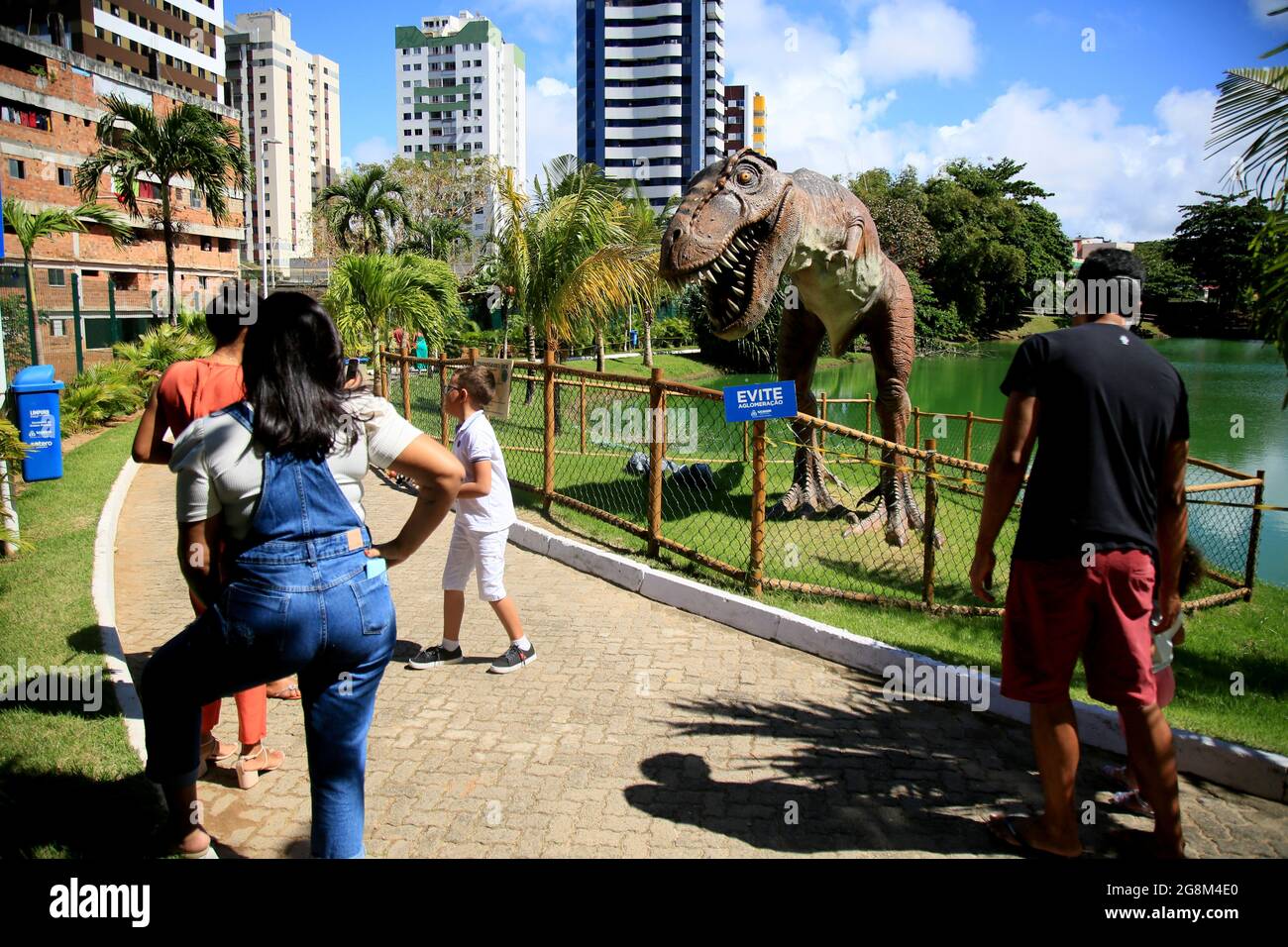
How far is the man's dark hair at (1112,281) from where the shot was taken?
3508mm

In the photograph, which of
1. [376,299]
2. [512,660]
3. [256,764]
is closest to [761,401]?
[512,660]

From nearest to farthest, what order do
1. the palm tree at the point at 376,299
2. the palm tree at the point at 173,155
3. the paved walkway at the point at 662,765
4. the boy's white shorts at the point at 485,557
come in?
the paved walkway at the point at 662,765 → the boy's white shorts at the point at 485,557 → the palm tree at the point at 376,299 → the palm tree at the point at 173,155

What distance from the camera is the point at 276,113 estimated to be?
120 metres

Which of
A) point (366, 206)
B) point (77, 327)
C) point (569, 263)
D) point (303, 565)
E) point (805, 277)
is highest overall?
point (366, 206)

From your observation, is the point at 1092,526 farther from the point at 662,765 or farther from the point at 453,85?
the point at 453,85

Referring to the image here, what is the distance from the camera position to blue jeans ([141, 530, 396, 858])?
266 cm

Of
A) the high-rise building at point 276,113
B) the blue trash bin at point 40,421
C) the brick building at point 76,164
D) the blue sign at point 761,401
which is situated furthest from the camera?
the high-rise building at point 276,113

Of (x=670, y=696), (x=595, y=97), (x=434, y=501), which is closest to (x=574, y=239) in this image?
(x=670, y=696)

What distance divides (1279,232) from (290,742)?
5020 mm

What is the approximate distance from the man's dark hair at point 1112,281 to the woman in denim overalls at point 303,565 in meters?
2.47

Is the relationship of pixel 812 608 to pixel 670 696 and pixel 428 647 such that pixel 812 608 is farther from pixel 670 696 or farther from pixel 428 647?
pixel 428 647

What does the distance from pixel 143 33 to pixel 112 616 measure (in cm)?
7179

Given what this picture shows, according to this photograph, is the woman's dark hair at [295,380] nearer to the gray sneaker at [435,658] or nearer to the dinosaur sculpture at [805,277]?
the gray sneaker at [435,658]

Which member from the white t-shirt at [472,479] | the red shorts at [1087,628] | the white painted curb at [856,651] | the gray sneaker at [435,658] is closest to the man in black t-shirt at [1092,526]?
the red shorts at [1087,628]
